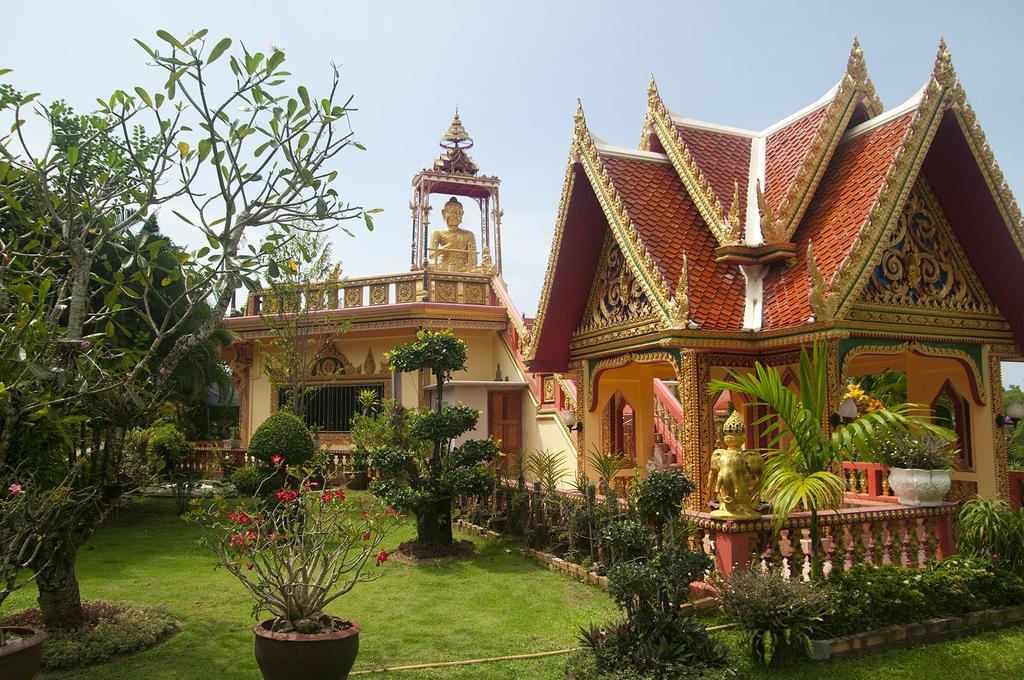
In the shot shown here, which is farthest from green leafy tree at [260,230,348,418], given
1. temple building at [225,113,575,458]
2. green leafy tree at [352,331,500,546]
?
green leafy tree at [352,331,500,546]

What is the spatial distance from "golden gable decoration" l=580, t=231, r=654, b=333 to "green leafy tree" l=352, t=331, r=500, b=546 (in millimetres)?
1759

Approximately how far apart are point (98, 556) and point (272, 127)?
6734 mm

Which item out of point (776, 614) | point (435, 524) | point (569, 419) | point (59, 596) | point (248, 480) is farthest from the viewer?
point (569, 419)

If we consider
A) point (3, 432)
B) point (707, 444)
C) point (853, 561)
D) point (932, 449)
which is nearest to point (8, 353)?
point (3, 432)

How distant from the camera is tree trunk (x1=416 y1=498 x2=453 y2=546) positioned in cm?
952

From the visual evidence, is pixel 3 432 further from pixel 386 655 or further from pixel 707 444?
pixel 707 444

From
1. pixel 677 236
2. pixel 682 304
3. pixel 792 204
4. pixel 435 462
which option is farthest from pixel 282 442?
pixel 792 204

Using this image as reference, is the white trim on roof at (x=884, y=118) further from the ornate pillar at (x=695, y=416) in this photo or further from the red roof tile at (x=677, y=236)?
the ornate pillar at (x=695, y=416)

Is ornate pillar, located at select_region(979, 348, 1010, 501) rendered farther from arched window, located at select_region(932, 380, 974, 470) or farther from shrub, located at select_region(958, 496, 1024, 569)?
shrub, located at select_region(958, 496, 1024, 569)

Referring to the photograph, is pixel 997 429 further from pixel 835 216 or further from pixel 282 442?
pixel 282 442

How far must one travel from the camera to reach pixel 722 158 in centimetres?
936

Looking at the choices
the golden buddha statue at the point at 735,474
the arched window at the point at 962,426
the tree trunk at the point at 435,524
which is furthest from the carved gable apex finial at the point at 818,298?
the tree trunk at the point at 435,524

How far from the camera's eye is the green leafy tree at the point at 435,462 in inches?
370

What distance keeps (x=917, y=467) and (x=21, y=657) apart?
731 centimetres
